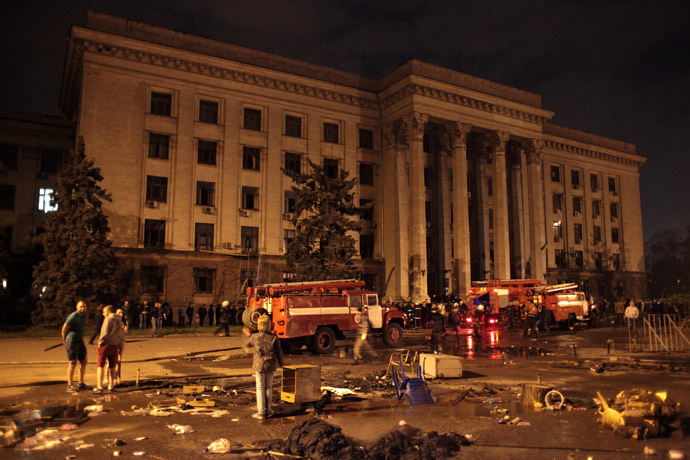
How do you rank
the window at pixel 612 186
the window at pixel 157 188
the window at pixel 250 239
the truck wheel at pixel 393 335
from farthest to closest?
1. the window at pixel 612 186
2. the window at pixel 250 239
3. the window at pixel 157 188
4. the truck wheel at pixel 393 335

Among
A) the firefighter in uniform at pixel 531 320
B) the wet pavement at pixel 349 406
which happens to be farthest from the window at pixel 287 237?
the wet pavement at pixel 349 406

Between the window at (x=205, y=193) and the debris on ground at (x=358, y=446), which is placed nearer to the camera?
the debris on ground at (x=358, y=446)

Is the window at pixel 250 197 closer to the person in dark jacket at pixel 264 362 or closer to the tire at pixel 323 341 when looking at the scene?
the tire at pixel 323 341

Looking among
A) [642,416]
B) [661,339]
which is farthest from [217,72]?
[642,416]

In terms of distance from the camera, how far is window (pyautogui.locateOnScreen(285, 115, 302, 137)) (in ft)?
150

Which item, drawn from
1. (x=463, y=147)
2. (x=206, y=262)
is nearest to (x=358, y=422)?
(x=206, y=262)

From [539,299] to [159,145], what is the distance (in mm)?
28437

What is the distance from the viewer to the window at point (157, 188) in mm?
39566

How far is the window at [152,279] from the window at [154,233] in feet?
5.53

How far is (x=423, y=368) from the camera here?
47.3 feet

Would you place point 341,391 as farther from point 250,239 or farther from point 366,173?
point 366,173

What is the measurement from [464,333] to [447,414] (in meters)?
22.3

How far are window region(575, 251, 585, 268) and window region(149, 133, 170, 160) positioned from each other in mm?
47384

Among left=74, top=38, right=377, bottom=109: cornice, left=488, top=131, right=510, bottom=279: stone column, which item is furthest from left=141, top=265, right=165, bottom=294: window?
left=488, top=131, right=510, bottom=279: stone column
